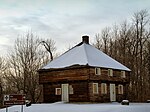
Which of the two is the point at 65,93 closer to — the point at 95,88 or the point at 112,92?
the point at 95,88

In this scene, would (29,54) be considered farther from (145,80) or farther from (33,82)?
(145,80)

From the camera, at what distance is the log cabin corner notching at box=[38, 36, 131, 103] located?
1558 inches

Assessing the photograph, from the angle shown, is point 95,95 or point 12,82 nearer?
point 95,95

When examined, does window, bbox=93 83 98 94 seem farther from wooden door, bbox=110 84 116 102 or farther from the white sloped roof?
wooden door, bbox=110 84 116 102

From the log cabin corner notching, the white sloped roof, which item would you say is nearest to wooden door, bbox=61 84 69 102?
the log cabin corner notching

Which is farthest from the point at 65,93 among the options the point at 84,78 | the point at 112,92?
the point at 112,92

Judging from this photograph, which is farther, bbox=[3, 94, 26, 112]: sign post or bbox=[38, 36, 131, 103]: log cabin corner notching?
bbox=[38, 36, 131, 103]: log cabin corner notching

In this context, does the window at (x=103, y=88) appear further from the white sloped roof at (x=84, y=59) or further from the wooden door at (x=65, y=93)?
the wooden door at (x=65, y=93)

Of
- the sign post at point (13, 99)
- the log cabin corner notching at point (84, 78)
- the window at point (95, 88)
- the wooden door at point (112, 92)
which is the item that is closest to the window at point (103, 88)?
the log cabin corner notching at point (84, 78)

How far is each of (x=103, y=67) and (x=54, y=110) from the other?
12.1 meters

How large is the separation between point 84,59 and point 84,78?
9.47 feet

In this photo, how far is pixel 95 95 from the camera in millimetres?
39969

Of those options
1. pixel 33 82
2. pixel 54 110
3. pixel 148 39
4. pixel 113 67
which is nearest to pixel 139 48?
pixel 148 39

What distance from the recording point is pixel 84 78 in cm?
3916
